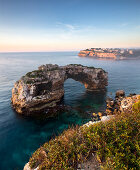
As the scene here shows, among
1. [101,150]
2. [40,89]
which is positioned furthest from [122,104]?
[40,89]

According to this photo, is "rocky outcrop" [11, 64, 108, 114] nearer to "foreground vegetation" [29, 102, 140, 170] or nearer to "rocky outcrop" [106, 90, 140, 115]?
"rocky outcrop" [106, 90, 140, 115]

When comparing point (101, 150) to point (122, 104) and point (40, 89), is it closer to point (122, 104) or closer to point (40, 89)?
point (122, 104)

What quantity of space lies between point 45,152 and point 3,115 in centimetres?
2893

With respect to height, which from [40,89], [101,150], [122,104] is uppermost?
[101,150]

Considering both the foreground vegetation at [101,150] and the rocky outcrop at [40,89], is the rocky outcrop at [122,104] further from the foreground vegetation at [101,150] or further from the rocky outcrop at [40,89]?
the rocky outcrop at [40,89]

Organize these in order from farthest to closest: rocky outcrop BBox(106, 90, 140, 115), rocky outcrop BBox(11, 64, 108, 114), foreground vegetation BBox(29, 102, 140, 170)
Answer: rocky outcrop BBox(11, 64, 108, 114) < rocky outcrop BBox(106, 90, 140, 115) < foreground vegetation BBox(29, 102, 140, 170)

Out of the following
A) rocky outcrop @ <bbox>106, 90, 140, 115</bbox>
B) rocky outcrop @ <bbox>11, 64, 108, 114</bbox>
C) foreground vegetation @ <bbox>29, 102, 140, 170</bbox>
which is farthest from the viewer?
rocky outcrop @ <bbox>11, 64, 108, 114</bbox>

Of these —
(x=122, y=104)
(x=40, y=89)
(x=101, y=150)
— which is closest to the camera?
(x=101, y=150)

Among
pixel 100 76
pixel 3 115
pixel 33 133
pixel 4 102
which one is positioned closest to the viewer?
pixel 33 133

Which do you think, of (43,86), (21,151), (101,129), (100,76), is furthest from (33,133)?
(100,76)

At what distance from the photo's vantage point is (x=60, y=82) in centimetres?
3772

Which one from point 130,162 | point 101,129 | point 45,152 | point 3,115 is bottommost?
point 3,115

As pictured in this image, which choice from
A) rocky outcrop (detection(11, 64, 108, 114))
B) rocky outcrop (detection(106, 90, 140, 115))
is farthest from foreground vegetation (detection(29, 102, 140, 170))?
rocky outcrop (detection(11, 64, 108, 114))

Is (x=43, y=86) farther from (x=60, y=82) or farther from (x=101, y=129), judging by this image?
(x=101, y=129)
